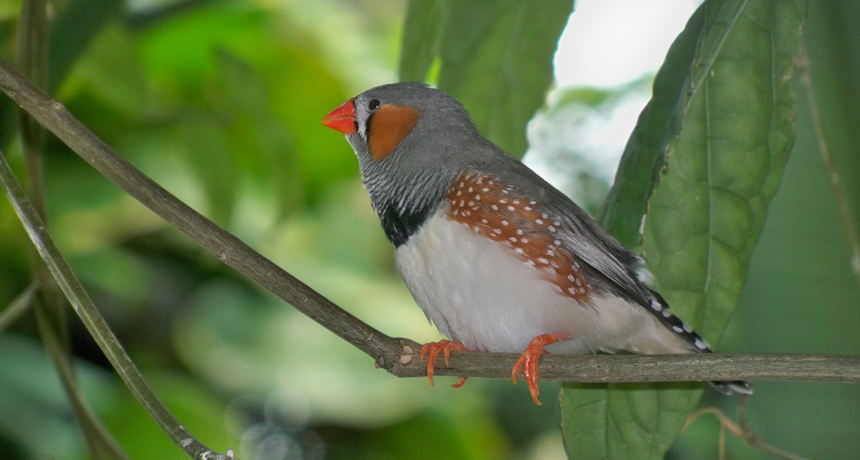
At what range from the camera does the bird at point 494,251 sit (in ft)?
4.73

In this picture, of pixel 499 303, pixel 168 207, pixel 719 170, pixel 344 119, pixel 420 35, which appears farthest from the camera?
pixel 344 119

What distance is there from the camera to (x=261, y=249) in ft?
8.70

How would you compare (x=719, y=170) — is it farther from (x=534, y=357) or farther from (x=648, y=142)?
(x=534, y=357)

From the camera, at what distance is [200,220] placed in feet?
3.14

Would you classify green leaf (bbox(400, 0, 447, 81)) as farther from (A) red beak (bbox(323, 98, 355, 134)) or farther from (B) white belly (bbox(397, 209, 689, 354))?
(B) white belly (bbox(397, 209, 689, 354))

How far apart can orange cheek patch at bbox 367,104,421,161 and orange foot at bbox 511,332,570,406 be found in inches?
21.2

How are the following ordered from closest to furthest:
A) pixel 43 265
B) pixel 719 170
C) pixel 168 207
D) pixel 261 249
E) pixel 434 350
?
1. pixel 168 207
2. pixel 719 170
3. pixel 43 265
4. pixel 434 350
5. pixel 261 249

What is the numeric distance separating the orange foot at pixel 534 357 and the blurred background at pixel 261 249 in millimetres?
402

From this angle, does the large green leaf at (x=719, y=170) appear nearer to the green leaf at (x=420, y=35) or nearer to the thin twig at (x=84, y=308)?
the green leaf at (x=420, y=35)

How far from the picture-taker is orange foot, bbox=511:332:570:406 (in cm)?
127

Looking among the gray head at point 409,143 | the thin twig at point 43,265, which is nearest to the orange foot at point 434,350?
the gray head at point 409,143

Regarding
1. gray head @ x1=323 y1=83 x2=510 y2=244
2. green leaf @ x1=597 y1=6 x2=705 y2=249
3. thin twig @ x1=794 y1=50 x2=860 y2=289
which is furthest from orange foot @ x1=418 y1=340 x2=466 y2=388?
thin twig @ x1=794 y1=50 x2=860 y2=289

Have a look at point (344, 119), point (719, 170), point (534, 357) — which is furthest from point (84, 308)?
point (719, 170)

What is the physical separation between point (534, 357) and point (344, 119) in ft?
2.38
